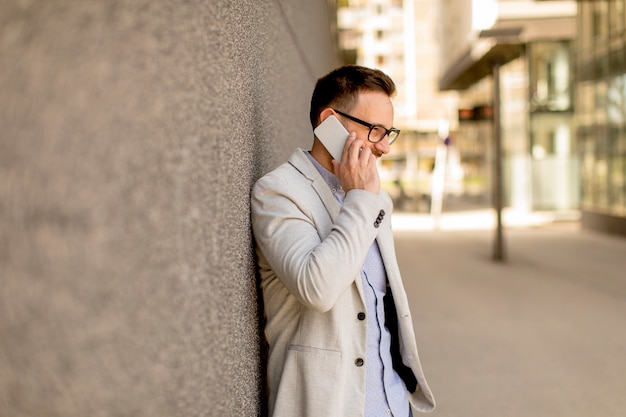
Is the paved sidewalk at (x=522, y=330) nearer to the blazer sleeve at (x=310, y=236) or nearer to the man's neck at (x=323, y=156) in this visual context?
the man's neck at (x=323, y=156)

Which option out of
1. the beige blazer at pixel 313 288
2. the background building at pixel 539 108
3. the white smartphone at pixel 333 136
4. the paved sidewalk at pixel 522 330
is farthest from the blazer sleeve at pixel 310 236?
the background building at pixel 539 108

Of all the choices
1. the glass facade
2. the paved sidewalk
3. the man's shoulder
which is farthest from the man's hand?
the glass facade

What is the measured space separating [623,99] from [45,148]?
17103mm

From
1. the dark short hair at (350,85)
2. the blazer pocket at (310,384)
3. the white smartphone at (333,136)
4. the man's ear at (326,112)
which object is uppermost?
the dark short hair at (350,85)

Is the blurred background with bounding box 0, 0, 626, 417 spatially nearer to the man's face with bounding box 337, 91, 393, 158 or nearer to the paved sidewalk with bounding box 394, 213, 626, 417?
the paved sidewalk with bounding box 394, 213, 626, 417

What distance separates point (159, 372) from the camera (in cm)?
114

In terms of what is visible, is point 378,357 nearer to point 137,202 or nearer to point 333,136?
point 333,136

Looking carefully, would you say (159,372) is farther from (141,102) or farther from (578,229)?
(578,229)

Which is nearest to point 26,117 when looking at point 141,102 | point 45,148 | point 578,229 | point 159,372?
point 45,148

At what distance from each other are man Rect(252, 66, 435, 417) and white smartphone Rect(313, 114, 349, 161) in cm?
5

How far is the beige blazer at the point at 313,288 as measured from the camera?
175 cm

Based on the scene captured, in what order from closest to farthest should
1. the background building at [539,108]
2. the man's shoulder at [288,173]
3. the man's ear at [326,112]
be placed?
the man's shoulder at [288,173], the man's ear at [326,112], the background building at [539,108]

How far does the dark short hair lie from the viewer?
222 centimetres

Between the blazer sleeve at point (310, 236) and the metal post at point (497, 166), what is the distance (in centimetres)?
1015
